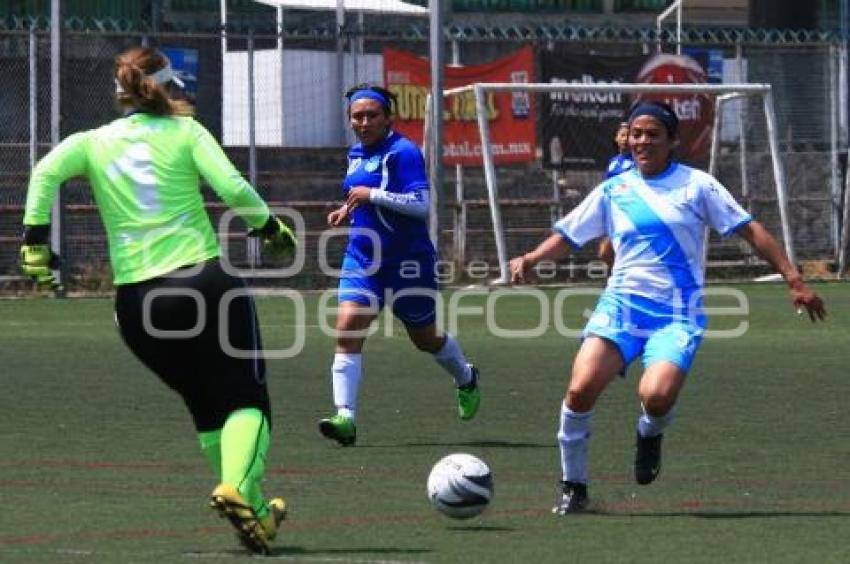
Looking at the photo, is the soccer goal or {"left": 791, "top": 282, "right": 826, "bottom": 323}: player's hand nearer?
{"left": 791, "top": 282, "right": 826, "bottom": 323}: player's hand

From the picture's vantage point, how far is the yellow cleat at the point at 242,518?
8406 mm

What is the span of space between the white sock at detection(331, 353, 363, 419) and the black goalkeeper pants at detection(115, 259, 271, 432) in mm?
4149

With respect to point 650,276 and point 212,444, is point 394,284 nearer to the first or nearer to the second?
point 650,276

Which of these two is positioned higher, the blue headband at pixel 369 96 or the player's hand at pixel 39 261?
the blue headband at pixel 369 96

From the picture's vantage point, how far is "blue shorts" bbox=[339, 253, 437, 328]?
13.5 meters

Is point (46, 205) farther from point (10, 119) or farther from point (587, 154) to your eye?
point (587, 154)

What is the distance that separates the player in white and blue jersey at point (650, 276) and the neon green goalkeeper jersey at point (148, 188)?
79.6 inches

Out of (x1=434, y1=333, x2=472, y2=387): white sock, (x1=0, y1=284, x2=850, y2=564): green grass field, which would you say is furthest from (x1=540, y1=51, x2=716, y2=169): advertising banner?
(x1=434, y1=333, x2=472, y2=387): white sock

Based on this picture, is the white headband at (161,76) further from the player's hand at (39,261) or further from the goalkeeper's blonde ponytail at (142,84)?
the player's hand at (39,261)

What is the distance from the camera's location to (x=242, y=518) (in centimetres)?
844

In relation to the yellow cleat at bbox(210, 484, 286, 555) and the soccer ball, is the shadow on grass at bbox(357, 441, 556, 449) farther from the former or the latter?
the yellow cleat at bbox(210, 484, 286, 555)

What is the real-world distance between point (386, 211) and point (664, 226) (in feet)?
11.0

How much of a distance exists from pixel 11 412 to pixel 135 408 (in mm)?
816

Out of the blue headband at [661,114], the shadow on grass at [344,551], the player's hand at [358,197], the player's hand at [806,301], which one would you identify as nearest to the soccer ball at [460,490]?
the shadow on grass at [344,551]
